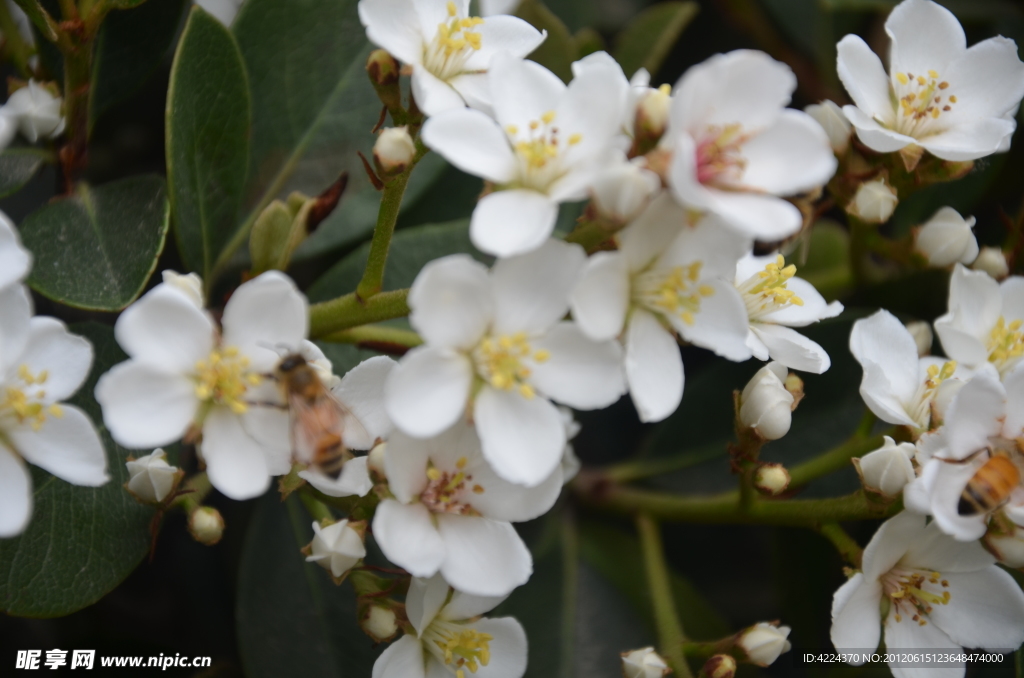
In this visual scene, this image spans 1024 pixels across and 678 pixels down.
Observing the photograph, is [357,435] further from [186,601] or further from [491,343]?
[186,601]

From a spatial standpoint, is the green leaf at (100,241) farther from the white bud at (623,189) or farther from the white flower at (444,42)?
the white bud at (623,189)

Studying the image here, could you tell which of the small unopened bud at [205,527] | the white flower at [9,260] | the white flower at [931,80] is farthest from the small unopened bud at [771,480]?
the white flower at [9,260]

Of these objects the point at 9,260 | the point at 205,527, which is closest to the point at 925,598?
the point at 205,527

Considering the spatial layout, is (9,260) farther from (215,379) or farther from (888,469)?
(888,469)

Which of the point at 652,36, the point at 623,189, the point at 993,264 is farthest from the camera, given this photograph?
the point at 652,36

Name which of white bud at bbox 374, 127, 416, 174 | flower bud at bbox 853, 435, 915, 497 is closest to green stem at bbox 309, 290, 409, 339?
white bud at bbox 374, 127, 416, 174
